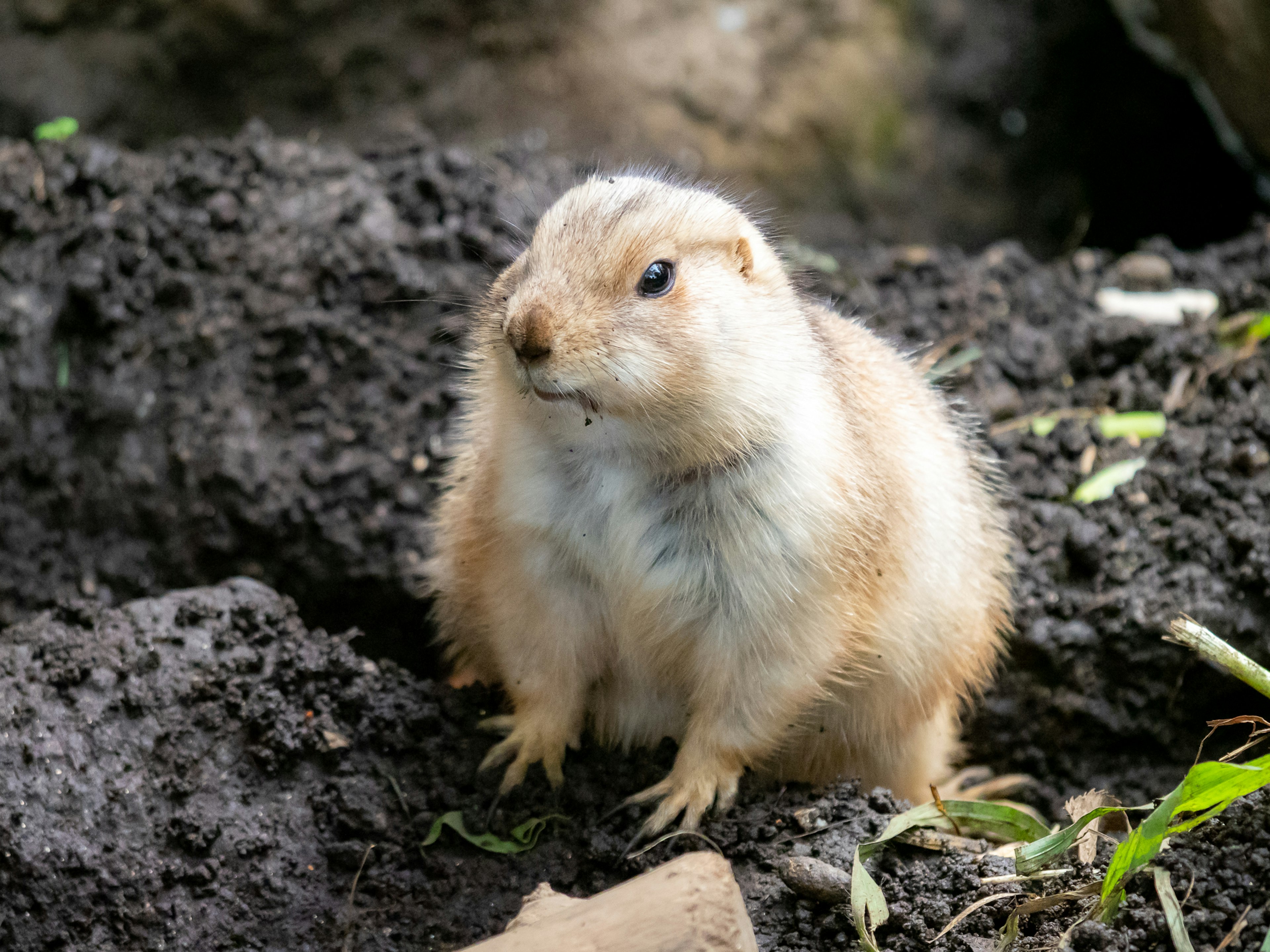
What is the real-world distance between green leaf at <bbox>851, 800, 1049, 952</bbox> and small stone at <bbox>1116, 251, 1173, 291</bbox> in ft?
11.7

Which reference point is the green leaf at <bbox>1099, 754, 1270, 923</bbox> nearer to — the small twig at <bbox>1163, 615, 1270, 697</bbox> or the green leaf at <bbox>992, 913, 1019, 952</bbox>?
the green leaf at <bbox>992, 913, 1019, 952</bbox>

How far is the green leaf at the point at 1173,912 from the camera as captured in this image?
2.95 meters

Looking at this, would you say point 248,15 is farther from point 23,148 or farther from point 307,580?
point 307,580

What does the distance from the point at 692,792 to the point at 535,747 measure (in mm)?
614

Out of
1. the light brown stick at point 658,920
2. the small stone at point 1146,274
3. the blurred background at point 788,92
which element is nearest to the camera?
the light brown stick at point 658,920

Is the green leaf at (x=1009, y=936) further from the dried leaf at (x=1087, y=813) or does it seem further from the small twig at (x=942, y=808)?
the small twig at (x=942, y=808)

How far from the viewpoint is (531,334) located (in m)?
3.18

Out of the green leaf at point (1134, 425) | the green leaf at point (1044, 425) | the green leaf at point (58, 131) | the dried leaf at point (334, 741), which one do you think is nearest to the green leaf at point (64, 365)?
the green leaf at point (58, 131)

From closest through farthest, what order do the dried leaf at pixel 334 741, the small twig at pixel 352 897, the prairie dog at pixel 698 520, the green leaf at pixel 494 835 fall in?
the prairie dog at pixel 698 520 → the small twig at pixel 352 897 → the green leaf at pixel 494 835 → the dried leaf at pixel 334 741

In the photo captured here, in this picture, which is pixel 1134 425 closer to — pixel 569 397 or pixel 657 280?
pixel 657 280

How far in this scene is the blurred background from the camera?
23.3 ft

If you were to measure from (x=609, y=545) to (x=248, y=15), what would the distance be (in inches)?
204

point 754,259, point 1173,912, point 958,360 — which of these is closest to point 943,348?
point 958,360

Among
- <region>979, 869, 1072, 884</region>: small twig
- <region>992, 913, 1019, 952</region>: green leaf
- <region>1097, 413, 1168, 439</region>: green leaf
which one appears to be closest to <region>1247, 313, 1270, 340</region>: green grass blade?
<region>1097, 413, 1168, 439</region>: green leaf
